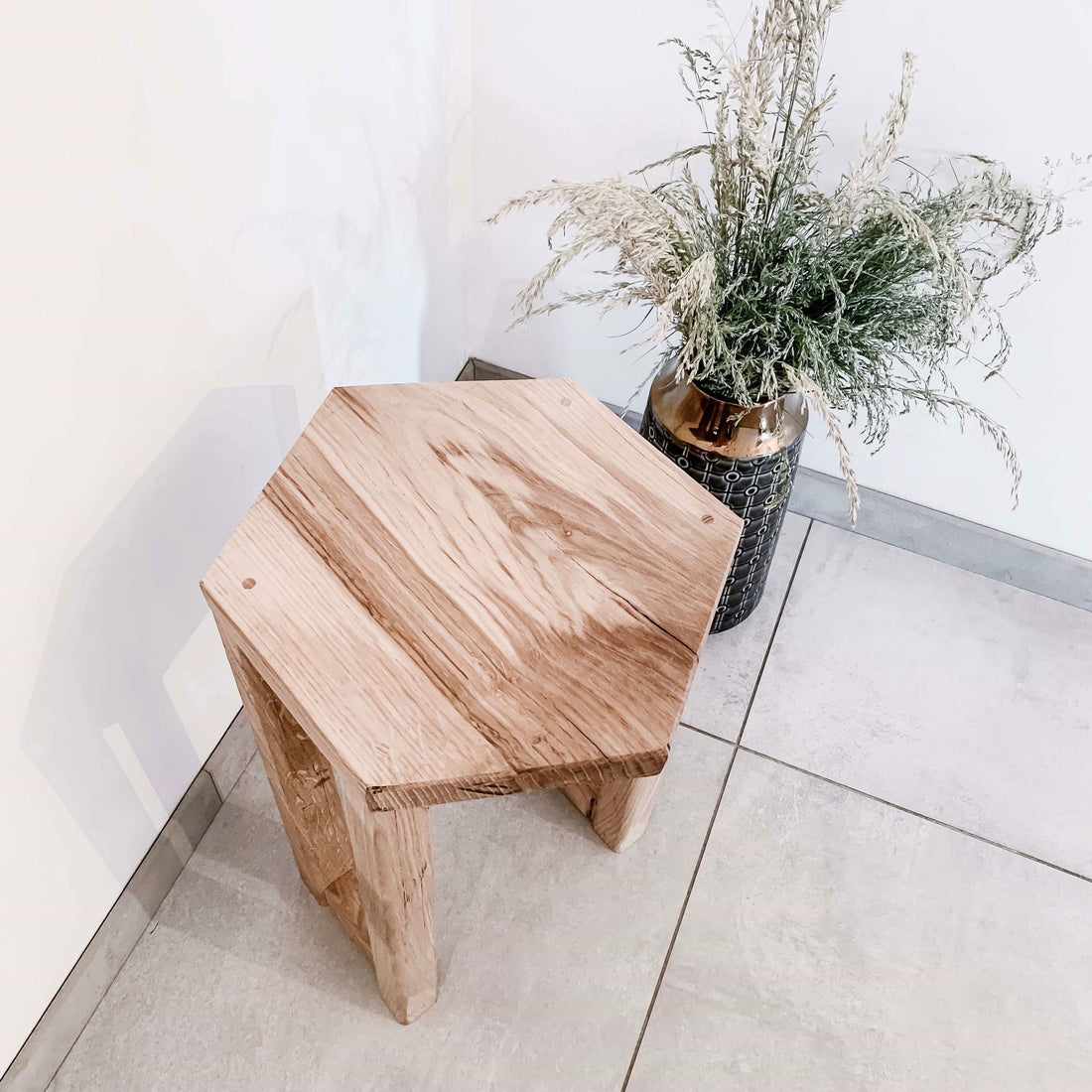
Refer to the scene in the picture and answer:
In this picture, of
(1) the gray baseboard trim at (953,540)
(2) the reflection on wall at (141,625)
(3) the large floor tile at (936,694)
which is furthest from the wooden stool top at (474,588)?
(1) the gray baseboard trim at (953,540)

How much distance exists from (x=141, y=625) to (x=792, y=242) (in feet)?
2.87

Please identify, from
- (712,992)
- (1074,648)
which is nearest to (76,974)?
(712,992)

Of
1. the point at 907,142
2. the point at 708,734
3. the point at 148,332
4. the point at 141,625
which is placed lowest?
the point at 708,734

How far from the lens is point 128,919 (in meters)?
1.11

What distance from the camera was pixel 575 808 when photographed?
1276 mm

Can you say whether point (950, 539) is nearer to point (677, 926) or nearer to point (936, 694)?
point (936, 694)

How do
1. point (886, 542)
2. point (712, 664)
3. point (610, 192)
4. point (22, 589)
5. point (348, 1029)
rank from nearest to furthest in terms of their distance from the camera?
1. point (22, 589)
2. point (610, 192)
3. point (348, 1029)
4. point (712, 664)
5. point (886, 542)

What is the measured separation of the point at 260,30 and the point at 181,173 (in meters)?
0.17

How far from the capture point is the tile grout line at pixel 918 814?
128 cm

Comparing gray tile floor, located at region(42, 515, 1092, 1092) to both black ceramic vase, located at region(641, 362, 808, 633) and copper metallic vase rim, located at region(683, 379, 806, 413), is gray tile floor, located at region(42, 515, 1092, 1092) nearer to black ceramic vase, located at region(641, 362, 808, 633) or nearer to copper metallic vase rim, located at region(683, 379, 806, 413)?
black ceramic vase, located at region(641, 362, 808, 633)

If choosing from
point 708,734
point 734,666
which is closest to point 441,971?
point 708,734

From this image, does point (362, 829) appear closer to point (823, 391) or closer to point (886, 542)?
point (823, 391)

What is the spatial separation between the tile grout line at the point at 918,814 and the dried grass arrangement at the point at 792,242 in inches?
20.5

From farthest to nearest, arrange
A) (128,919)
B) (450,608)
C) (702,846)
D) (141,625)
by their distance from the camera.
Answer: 1. (702,846)
2. (128,919)
3. (141,625)
4. (450,608)
